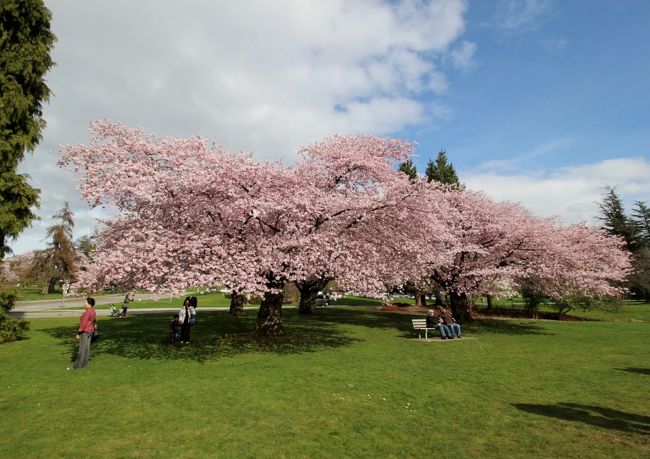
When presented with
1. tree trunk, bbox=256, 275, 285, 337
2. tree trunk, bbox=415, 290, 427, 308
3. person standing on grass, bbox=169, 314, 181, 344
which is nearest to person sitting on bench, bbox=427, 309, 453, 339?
tree trunk, bbox=256, 275, 285, 337

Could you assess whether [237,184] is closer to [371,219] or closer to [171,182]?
[171,182]

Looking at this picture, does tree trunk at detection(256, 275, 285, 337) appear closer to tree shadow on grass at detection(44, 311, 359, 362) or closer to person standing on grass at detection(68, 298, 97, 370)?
tree shadow on grass at detection(44, 311, 359, 362)

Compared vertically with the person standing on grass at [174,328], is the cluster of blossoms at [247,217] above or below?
above

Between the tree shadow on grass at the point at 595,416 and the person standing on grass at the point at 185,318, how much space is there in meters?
12.9

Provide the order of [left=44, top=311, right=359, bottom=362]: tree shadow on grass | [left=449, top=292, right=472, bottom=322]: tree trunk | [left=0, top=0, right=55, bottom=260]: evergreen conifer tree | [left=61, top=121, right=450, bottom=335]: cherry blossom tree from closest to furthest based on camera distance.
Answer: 1. [left=61, top=121, right=450, bottom=335]: cherry blossom tree
2. [left=44, top=311, right=359, bottom=362]: tree shadow on grass
3. [left=0, top=0, right=55, bottom=260]: evergreen conifer tree
4. [left=449, top=292, right=472, bottom=322]: tree trunk

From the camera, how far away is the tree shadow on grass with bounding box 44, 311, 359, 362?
15.7m

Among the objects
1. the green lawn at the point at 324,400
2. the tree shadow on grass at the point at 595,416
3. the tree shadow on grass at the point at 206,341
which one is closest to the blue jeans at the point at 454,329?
the green lawn at the point at 324,400

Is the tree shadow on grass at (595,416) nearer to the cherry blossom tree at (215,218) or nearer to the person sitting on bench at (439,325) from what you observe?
the cherry blossom tree at (215,218)

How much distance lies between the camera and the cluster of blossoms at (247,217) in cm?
1464

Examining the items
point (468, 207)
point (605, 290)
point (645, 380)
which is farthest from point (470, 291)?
point (645, 380)

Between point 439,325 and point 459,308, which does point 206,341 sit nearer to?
point 439,325

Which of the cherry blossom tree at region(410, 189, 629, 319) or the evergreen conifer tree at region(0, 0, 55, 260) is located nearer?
the evergreen conifer tree at region(0, 0, 55, 260)

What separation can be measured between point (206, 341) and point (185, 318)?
Result: 183 centimetres

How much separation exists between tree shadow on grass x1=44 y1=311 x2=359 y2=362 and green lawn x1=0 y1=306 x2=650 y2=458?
168 millimetres
